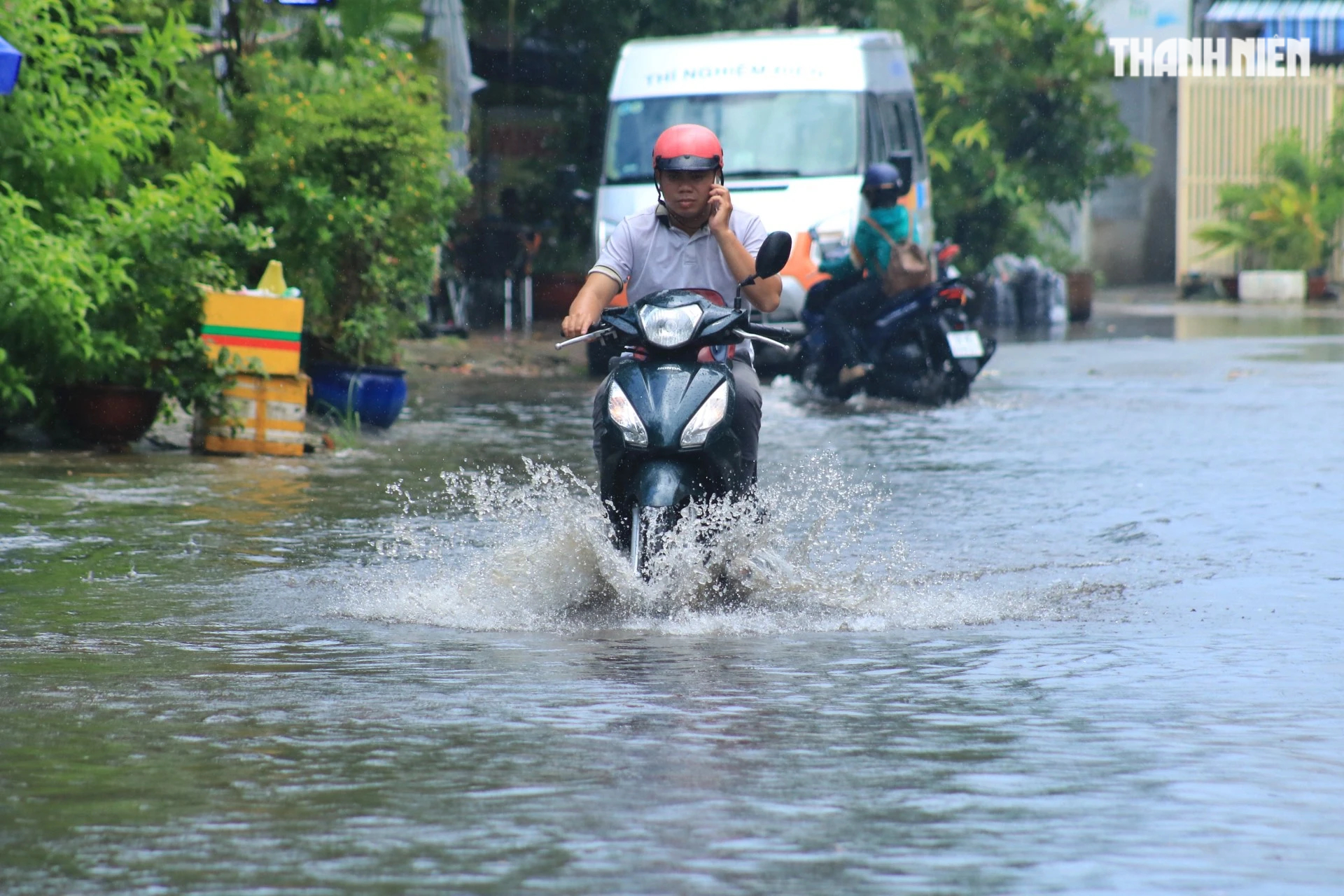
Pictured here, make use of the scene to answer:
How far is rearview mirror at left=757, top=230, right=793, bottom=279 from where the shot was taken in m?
7.00

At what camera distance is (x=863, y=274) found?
667 inches

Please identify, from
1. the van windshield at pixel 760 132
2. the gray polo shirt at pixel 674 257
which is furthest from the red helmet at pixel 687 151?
the van windshield at pixel 760 132

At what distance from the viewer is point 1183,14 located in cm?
4206

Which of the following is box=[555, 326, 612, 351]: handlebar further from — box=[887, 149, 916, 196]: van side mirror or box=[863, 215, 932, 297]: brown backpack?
box=[887, 149, 916, 196]: van side mirror

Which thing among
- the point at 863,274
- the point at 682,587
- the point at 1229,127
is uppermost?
the point at 1229,127

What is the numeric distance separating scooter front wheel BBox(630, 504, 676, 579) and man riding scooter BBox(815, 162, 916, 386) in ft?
31.3

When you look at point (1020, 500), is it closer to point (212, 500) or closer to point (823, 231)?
point (212, 500)

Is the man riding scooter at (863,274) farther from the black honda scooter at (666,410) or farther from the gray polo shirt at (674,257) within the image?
the black honda scooter at (666,410)

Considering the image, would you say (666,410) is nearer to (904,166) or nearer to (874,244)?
(874,244)

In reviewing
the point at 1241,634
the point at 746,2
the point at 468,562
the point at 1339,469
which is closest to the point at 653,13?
the point at 746,2

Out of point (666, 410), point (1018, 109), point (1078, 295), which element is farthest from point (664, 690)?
point (1078, 295)

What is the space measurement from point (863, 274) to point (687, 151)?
31.6 feet

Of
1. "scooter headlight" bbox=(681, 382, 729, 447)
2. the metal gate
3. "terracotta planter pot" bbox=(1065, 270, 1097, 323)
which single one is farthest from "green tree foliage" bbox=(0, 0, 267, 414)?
the metal gate

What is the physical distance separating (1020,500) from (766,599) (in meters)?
3.49
